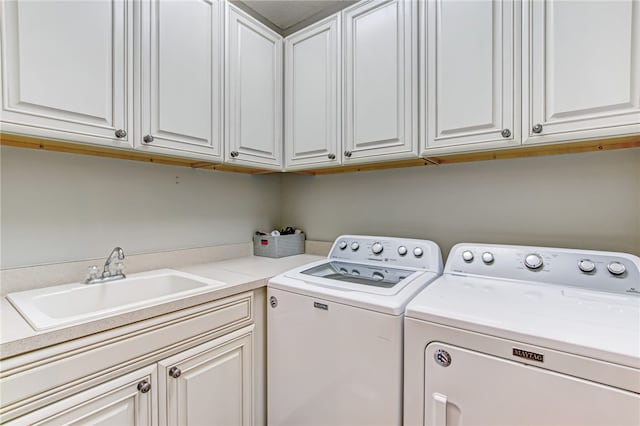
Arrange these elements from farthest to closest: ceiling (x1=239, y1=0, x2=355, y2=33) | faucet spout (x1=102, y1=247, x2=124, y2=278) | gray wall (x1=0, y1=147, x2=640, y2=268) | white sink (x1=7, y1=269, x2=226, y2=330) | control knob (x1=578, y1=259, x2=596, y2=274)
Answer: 1. ceiling (x1=239, y1=0, x2=355, y2=33)
2. faucet spout (x1=102, y1=247, x2=124, y2=278)
3. gray wall (x1=0, y1=147, x2=640, y2=268)
4. control knob (x1=578, y1=259, x2=596, y2=274)
5. white sink (x1=7, y1=269, x2=226, y2=330)

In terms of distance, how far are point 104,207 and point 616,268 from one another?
7.27 ft

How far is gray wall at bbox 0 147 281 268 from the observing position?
1.24 metres

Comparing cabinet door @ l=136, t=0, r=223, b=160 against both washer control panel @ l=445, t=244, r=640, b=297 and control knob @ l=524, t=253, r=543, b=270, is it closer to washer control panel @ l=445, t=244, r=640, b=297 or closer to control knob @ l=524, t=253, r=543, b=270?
washer control panel @ l=445, t=244, r=640, b=297

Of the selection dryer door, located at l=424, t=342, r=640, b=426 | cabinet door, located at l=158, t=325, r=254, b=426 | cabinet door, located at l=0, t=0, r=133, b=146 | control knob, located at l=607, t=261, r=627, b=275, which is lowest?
cabinet door, located at l=158, t=325, r=254, b=426

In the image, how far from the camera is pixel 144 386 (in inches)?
41.1

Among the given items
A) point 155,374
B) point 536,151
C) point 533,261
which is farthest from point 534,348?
point 155,374

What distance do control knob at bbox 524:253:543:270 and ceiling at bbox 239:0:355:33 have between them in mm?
1846

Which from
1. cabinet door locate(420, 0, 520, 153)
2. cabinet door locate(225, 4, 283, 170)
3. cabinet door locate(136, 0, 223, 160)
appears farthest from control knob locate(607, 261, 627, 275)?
cabinet door locate(136, 0, 223, 160)

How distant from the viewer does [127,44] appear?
49.3 inches

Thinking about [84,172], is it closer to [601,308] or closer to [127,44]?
[127,44]

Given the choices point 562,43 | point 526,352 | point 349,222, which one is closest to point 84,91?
point 349,222

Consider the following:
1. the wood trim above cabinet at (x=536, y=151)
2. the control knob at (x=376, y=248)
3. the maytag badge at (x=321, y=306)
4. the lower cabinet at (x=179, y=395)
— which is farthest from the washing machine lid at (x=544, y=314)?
the lower cabinet at (x=179, y=395)

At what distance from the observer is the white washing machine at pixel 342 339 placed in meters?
1.08

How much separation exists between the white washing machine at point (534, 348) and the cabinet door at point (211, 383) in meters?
0.74
